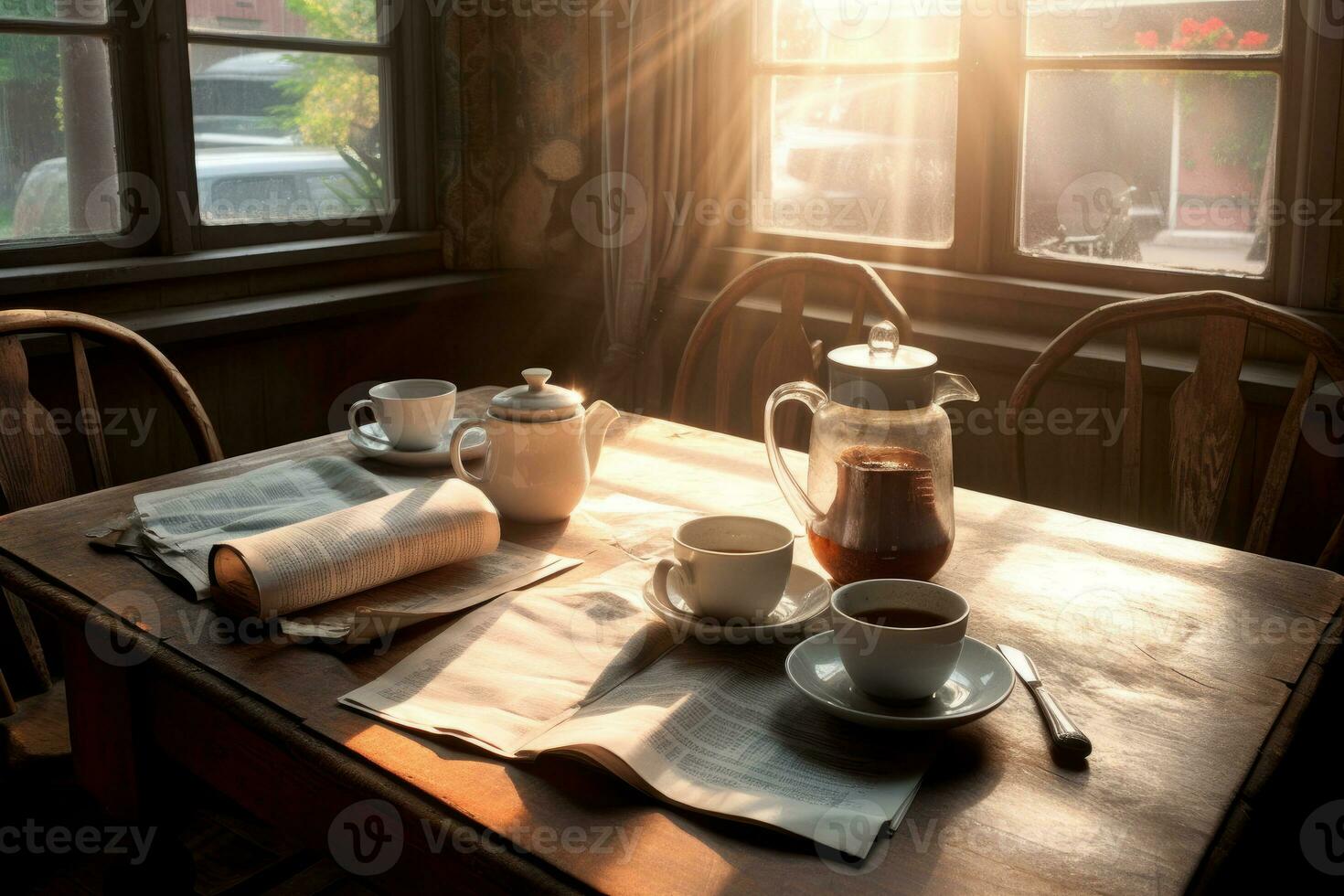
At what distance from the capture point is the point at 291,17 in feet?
8.05

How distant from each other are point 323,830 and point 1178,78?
1.90m

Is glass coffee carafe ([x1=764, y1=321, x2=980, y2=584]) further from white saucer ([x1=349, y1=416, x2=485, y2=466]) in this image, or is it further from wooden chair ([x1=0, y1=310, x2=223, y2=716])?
wooden chair ([x1=0, y1=310, x2=223, y2=716])

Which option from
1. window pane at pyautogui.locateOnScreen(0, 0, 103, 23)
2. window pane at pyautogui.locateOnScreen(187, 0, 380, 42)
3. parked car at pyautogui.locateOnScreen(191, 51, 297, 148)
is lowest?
parked car at pyautogui.locateOnScreen(191, 51, 297, 148)

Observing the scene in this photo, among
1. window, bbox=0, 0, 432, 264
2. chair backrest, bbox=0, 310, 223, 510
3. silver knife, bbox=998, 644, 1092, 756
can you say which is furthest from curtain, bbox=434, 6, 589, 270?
silver knife, bbox=998, 644, 1092, 756

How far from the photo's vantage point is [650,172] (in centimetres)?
261

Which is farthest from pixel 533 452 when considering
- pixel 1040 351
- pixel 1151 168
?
pixel 1151 168

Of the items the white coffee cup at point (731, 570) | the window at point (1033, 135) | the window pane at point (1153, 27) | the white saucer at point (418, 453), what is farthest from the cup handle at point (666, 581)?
the window pane at point (1153, 27)

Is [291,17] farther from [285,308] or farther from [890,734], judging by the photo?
[890,734]

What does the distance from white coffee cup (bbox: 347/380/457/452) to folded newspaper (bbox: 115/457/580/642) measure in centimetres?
15

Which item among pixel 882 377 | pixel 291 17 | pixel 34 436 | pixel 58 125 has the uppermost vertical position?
pixel 291 17

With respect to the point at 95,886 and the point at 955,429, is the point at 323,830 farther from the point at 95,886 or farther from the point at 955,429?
the point at 955,429

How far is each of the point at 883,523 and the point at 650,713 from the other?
293mm

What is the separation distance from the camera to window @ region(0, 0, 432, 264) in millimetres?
2068

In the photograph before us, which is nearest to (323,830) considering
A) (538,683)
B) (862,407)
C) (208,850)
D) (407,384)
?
(538,683)
